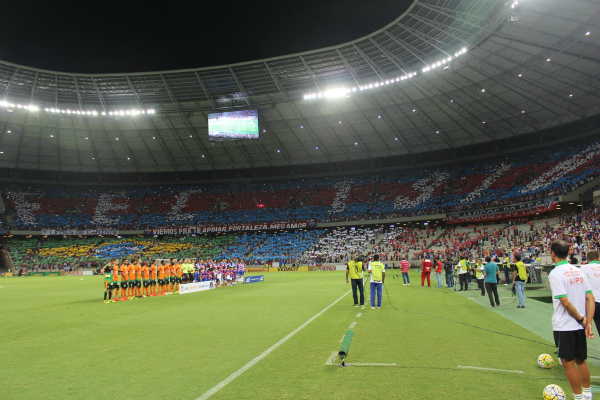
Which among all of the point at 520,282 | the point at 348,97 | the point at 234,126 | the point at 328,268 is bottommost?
the point at 328,268

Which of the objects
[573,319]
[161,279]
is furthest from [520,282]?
[161,279]

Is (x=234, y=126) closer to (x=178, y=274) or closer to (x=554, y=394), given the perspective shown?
(x=178, y=274)

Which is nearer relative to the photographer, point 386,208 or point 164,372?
point 164,372

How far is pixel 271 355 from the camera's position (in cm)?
765

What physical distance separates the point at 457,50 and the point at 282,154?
34.5 metres

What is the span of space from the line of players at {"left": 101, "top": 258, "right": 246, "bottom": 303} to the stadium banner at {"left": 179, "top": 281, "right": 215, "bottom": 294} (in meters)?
0.61

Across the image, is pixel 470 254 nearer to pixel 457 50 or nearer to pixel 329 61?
pixel 457 50

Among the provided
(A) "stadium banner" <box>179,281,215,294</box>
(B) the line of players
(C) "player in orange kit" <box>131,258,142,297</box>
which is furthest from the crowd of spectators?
(C) "player in orange kit" <box>131,258,142,297</box>

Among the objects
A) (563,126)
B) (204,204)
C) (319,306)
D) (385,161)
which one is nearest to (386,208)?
(385,161)

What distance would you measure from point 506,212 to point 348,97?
24.8 metres

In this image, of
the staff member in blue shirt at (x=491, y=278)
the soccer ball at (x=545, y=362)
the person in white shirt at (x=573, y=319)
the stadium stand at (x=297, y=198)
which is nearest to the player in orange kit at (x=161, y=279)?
the staff member in blue shirt at (x=491, y=278)

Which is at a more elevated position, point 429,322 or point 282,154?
point 282,154

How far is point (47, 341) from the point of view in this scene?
31.4 feet

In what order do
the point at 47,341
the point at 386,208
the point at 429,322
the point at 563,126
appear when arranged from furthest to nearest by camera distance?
the point at 386,208 → the point at 563,126 → the point at 429,322 → the point at 47,341
